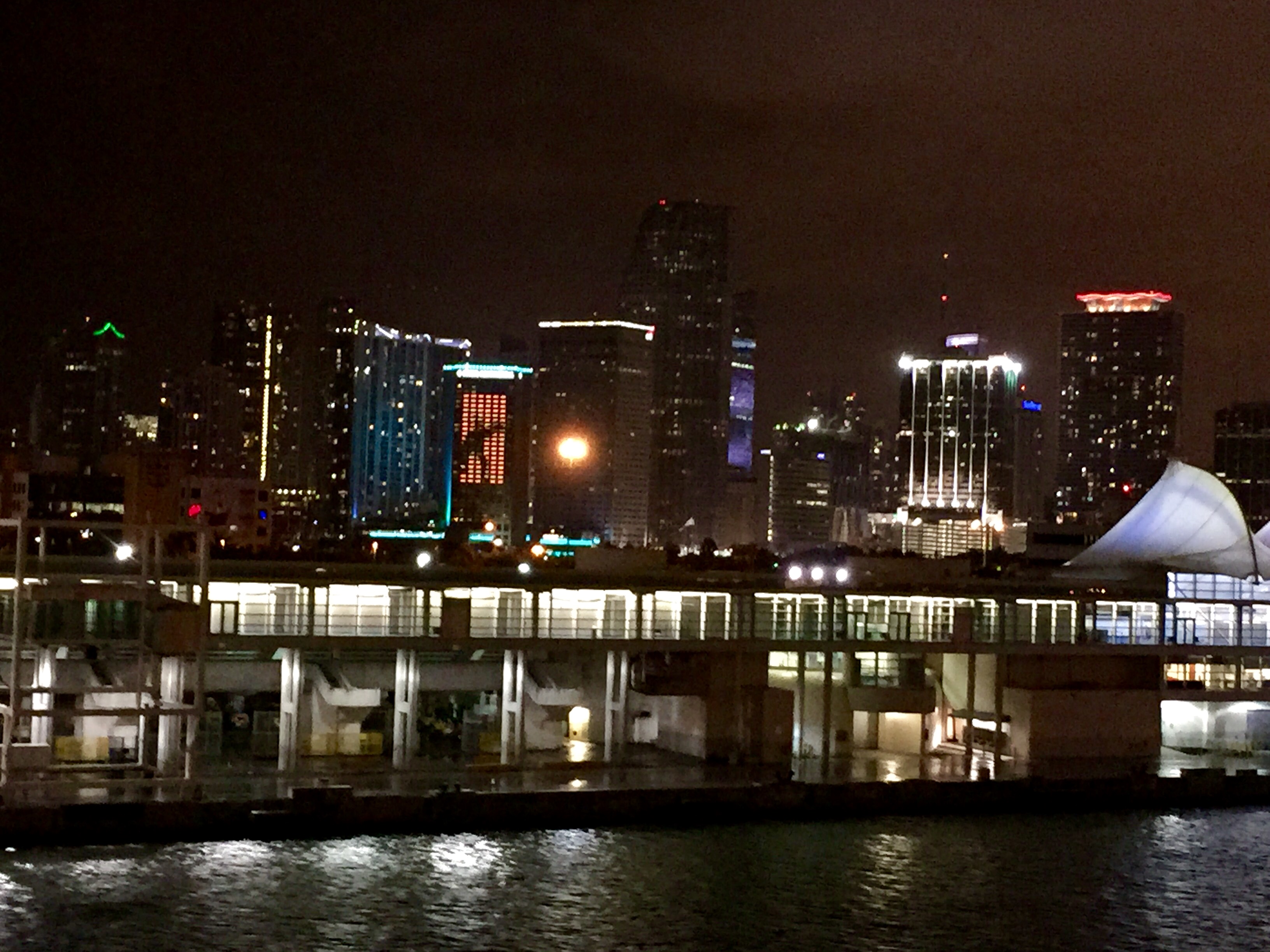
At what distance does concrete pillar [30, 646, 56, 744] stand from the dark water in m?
5.41

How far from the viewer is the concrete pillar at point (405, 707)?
3762 cm

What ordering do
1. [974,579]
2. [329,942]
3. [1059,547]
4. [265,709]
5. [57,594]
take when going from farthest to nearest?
[1059,547], [974,579], [265,709], [57,594], [329,942]

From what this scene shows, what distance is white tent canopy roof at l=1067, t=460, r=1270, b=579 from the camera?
5134cm

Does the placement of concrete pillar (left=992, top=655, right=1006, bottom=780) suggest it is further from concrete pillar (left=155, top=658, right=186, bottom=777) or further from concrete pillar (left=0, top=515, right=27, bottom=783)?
concrete pillar (left=0, top=515, right=27, bottom=783)

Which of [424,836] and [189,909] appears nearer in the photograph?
[189,909]

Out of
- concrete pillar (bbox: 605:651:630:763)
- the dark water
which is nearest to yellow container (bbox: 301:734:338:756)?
concrete pillar (bbox: 605:651:630:763)

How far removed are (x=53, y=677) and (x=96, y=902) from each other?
29.1 ft

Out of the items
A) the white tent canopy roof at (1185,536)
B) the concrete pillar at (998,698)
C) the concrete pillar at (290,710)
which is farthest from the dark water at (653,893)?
the white tent canopy roof at (1185,536)

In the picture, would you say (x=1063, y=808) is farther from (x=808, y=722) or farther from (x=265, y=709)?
(x=265, y=709)

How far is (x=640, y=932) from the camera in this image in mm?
27203

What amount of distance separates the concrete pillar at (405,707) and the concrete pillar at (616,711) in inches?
169

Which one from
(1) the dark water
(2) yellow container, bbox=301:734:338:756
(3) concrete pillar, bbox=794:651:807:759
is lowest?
(1) the dark water

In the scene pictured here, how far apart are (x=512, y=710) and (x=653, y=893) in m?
9.86

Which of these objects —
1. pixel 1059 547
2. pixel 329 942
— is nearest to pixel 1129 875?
pixel 329 942
